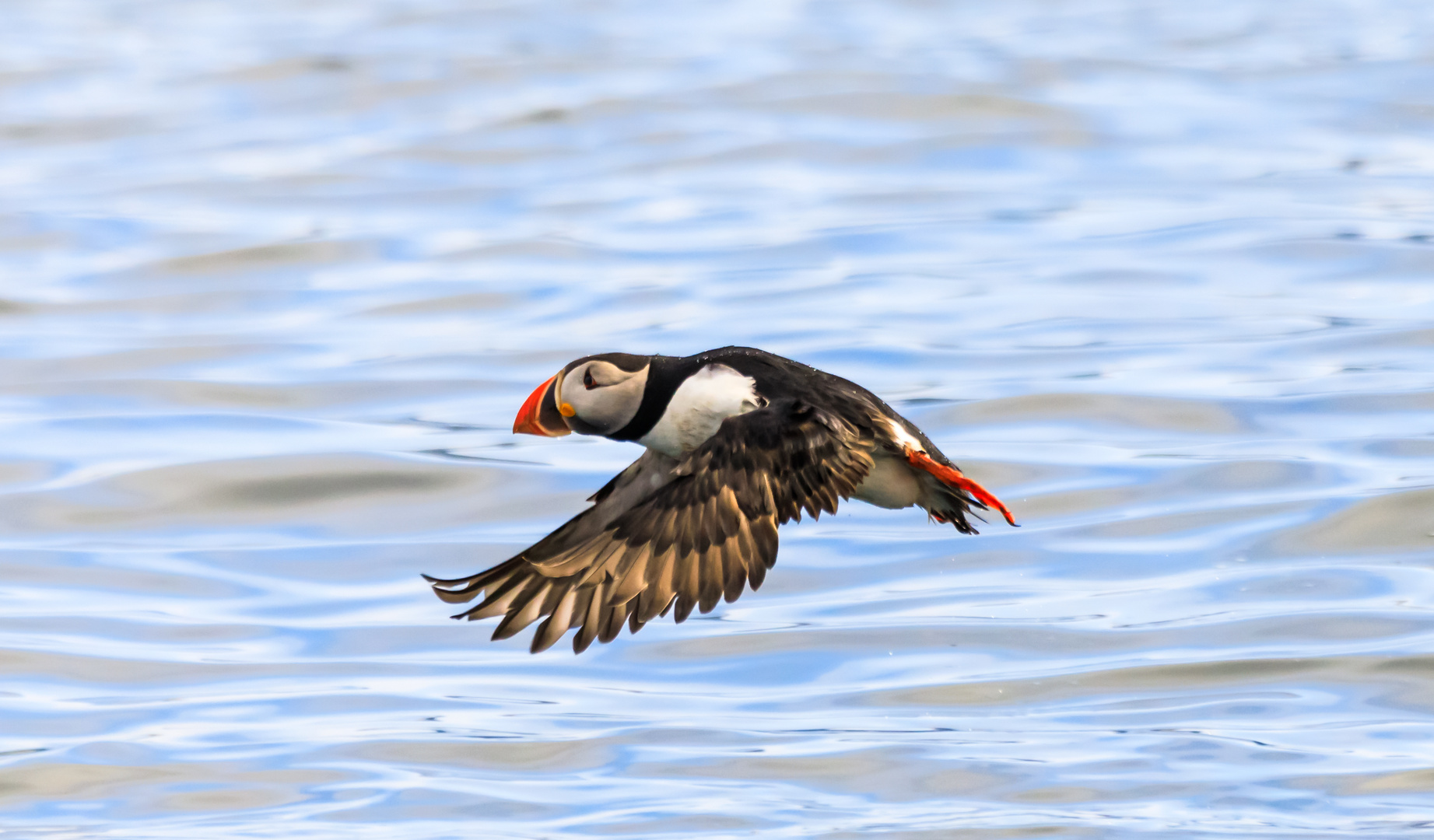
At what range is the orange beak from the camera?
462cm

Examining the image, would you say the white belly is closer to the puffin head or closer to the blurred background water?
the puffin head

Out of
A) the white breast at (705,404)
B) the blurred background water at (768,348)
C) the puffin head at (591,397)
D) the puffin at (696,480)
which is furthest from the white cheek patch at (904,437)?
the blurred background water at (768,348)

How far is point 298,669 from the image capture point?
20.4 feet

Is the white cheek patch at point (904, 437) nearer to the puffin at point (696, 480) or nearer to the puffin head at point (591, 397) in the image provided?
the puffin at point (696, 480)

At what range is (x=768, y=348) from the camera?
9.20 meters

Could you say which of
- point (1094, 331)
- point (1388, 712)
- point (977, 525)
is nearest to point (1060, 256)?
point (1094, 331)

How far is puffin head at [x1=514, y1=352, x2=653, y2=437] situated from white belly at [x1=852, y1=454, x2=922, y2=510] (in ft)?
1.82

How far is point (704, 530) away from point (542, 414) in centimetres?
58

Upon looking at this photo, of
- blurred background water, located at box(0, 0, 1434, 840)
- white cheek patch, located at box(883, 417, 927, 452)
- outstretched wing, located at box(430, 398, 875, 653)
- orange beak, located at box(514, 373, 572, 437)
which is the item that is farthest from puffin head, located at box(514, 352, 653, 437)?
blurred background water, located at box(0, 0, 1434, 840)

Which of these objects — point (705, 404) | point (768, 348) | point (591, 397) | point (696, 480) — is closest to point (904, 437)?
point (705, 404)

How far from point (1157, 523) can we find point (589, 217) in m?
5.88

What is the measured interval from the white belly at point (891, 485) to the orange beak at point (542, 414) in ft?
2.27

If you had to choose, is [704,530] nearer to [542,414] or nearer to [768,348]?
[542,414]

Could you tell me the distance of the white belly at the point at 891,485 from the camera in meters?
4.70
